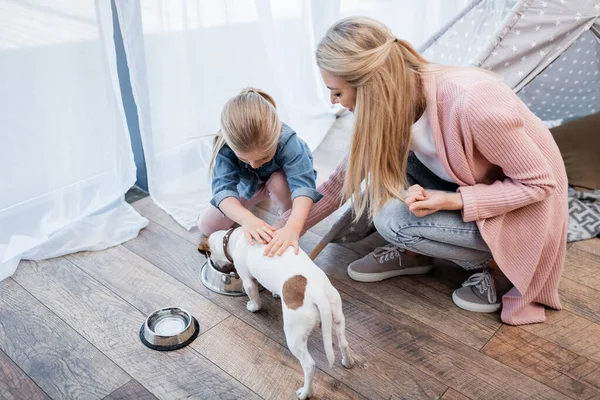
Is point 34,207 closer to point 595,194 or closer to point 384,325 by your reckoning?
point 384,325

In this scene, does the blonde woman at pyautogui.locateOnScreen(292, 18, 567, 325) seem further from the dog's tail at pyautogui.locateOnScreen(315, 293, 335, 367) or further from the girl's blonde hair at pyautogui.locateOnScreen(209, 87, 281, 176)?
the dog's tail at pyautogui.locateOnScreen(315, 293, 335, 367)

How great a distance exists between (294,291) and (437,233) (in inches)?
17.2

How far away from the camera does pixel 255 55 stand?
2.18m

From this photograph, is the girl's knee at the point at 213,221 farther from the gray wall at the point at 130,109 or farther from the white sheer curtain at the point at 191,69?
the gray wall at the point at 130,109

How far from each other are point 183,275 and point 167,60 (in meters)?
0.75

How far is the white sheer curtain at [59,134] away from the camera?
5.09ft

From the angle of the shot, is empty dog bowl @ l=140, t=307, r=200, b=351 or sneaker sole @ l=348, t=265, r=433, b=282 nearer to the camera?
empty dog bowl @ l=140, t=307, r=200, b=351

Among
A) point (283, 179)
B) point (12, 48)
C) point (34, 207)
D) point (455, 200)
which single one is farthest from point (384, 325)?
point (12, 48)

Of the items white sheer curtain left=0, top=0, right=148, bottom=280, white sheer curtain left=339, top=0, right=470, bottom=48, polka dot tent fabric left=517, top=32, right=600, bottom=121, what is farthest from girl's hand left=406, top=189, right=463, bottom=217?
white sheer curtain left=339, top=0, right=470, bottom=48

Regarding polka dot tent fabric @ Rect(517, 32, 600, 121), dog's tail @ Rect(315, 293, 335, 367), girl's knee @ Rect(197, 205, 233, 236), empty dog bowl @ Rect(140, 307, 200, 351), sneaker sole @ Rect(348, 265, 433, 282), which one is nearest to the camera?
dog's tail @ Rect(315, 293, 335, 367)

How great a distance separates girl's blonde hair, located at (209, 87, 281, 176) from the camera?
1.34 meters

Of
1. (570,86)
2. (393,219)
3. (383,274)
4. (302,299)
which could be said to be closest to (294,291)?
(302,299)

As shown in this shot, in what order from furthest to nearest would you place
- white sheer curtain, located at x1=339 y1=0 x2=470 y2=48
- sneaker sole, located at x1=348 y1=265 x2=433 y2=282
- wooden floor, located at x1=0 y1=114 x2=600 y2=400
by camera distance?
1. white sheer curtain, located at x1=339 y1=0 x2=470 y2=48
2. sneaker sole, located at x1=348 y1=265 x2=433 y2=282
3. wooden floor, located at x1=0 y1=114 x2=600 y2=400

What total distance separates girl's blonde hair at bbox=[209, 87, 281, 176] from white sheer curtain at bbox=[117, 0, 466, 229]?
0.59 m
